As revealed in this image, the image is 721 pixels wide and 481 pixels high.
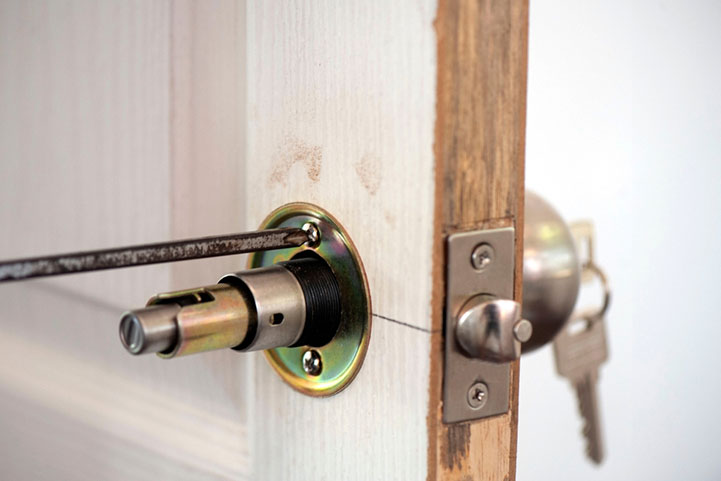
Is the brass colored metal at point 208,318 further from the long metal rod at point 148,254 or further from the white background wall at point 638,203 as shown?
the white background wall at point 638,203

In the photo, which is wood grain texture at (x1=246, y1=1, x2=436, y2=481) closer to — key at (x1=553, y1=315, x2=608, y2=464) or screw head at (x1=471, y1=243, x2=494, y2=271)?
screw head at (x1=471, y1=243, x2=494, y2=271)

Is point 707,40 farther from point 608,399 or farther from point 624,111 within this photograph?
point 608,399

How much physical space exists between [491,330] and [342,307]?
2.1 inches

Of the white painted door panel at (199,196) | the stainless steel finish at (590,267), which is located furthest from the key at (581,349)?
the white painted door panel at (199,196)

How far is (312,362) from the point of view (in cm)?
26

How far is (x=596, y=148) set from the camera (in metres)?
0.89

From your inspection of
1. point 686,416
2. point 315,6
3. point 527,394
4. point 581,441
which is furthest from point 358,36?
point 686,416

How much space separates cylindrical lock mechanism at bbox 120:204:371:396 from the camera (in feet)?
0.72

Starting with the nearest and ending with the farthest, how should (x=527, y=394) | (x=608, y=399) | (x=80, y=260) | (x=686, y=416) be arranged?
(x=80, y=260) → (x=527, y=394) → (x=608, y=399) → (x=686, y=416)

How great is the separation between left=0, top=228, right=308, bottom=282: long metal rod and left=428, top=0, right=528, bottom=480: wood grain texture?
58 millimetres

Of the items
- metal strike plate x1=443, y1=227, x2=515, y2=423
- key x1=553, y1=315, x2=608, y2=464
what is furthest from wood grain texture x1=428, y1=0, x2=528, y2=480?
key x1=553, y1=315, x2=608, y2=464

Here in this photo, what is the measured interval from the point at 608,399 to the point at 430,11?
2.85 feet

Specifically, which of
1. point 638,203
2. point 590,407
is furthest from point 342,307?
point 638,203

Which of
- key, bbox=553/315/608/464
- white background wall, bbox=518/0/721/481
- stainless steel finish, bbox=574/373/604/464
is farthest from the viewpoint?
white background wall, bbox=518/0/721/481
